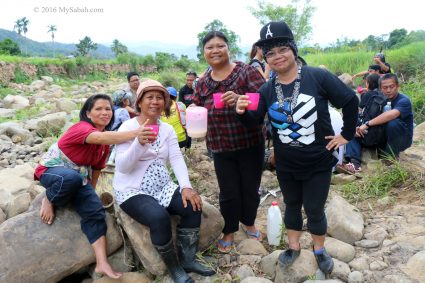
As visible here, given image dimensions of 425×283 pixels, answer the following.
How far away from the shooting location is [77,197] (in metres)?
2.82

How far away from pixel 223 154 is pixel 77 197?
1.19 metres

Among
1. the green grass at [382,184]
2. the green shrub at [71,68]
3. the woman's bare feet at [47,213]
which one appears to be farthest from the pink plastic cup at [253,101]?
the green shrub at [71,68]

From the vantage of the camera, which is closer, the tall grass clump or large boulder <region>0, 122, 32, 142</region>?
large boulder <region>0, 122, 32, 142</region>

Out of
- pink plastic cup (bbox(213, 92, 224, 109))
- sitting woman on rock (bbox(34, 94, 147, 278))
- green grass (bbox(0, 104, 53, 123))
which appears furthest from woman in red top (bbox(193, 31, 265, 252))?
green grass (bbox(0, 104, 53, 123))

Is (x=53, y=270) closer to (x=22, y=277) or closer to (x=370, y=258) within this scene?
(x=22, y=277)

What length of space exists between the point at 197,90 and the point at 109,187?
150 cm

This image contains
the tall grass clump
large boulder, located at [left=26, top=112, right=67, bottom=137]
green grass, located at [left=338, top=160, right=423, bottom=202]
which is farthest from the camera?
the tall grass clump

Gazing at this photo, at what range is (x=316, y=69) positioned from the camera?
7.34ft

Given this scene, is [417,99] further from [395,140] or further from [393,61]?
[393,61]

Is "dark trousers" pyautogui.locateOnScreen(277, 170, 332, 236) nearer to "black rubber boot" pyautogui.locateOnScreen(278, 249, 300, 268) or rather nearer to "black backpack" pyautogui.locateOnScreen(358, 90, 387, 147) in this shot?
"black rubber boot" pyautogui.locateOnScreen(278, 249, 300, 268)

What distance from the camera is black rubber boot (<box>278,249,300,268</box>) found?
2.55 meters

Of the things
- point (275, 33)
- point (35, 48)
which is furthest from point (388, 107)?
point (35, 48)

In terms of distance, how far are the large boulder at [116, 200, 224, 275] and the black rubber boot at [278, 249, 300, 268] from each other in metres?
0.58

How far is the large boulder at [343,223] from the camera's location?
2.98 m
